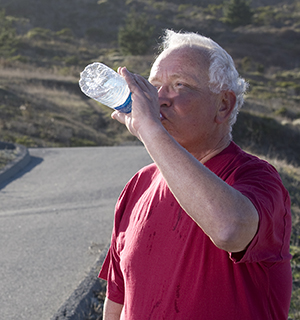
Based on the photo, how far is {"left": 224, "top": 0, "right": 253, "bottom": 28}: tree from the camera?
201 ft

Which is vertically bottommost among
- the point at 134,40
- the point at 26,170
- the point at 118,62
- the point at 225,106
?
the point at 118,62

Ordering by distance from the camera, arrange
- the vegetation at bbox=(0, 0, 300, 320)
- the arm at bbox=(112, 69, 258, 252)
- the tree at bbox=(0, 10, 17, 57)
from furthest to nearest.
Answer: the tree at bbox=(0, 10, 17, 57) → the vegetation at bbox=(0, 0, 300, 320) → the arm at bbox=(112, 69, 258, 252)

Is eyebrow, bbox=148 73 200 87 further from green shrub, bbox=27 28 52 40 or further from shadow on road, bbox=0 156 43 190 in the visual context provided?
green shrub, bbox=27 28 52 40

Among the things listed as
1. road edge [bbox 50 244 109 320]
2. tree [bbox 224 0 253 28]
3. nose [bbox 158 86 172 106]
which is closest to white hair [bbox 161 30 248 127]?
nose [bbox 158 86 172 106]

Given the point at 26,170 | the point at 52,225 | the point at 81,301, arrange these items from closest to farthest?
the point at 81,301
the point at 52,225
the point at 26,170

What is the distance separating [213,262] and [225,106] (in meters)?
0.68

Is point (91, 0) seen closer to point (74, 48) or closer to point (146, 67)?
point (74, 48)

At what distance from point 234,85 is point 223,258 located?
2.48ft

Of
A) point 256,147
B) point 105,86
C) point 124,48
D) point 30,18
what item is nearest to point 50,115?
point 256,147

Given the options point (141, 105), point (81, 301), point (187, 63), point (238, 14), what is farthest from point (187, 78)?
point (238, 14)

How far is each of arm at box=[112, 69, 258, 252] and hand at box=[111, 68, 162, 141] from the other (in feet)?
0.07

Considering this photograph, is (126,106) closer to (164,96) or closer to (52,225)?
(164,96)

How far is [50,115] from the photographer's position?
18859 mm

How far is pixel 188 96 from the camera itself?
1763mm
